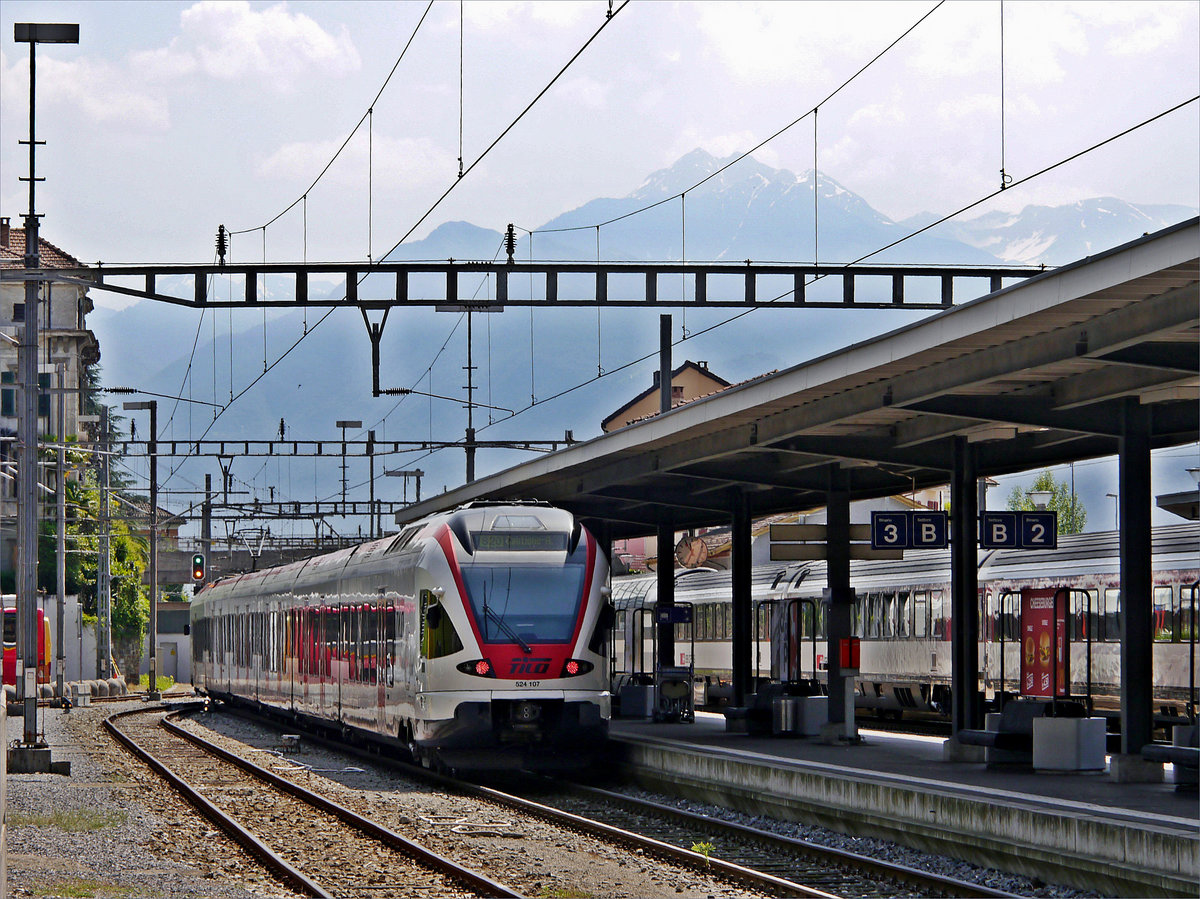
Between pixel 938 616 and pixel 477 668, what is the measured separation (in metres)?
12.4

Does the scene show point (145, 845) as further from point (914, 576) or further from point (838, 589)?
point (914, 576)

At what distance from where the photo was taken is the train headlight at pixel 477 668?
19.9m

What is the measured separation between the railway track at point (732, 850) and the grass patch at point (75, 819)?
4038 millimetres

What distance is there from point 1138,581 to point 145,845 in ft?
30.2

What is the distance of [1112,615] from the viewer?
25.7m

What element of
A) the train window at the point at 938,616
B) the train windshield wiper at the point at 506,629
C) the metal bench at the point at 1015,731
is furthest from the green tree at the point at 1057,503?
the metal bench at the point at 1015,731

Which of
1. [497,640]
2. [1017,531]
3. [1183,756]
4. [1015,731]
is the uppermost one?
[1017,531]

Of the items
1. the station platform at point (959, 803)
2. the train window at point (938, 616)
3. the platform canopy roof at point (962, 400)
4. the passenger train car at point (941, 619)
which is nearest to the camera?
the station platform at point (959, 803)

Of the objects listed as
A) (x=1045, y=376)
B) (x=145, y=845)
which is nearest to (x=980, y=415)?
(x=1045, y=376)

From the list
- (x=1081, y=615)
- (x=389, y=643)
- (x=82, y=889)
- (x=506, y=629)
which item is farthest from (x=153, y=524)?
(x=82, y=889)

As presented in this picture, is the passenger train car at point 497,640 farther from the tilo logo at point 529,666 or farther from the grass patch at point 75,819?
the grass patch at point 75,819

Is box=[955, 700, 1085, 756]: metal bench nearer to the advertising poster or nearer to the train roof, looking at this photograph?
the advertising poster

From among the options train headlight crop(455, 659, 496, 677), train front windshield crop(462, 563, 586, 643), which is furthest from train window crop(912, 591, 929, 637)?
train headlight crop(455, 659, 496, 677)

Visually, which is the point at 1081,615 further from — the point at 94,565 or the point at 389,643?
the point at 94,565
